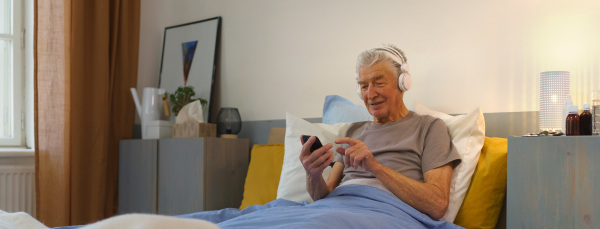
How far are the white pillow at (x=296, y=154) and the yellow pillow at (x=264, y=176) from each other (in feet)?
0.69

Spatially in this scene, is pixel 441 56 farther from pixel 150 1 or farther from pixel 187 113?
pixel 150 1

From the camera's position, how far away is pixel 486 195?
1912 millimetres

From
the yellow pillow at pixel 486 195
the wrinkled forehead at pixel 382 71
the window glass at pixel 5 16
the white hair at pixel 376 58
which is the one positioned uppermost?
the window glass at pixel 5 16

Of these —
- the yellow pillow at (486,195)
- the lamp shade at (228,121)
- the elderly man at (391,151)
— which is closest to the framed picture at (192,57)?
the lamp shade at (228,121)

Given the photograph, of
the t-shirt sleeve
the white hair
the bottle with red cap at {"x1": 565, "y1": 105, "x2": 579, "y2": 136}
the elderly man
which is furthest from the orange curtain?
the bottle with red cap at {"x1": 565, "y1": 105, "x2": 579, "y2": 136}

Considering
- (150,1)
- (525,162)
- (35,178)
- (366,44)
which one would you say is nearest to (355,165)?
(525,162)

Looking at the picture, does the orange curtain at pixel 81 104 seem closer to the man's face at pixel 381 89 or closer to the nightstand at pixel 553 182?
the man's face at pixel 381 89

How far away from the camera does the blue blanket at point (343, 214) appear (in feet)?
4.53

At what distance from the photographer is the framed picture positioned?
331 centimetres

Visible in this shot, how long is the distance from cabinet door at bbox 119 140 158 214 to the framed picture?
0.41 m

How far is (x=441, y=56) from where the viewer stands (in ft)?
8.00

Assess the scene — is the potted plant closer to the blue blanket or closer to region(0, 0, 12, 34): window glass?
region(0, 0, 12, 34): window glass

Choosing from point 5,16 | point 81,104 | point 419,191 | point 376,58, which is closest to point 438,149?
point 419,191

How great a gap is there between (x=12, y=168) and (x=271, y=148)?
1558 mm
